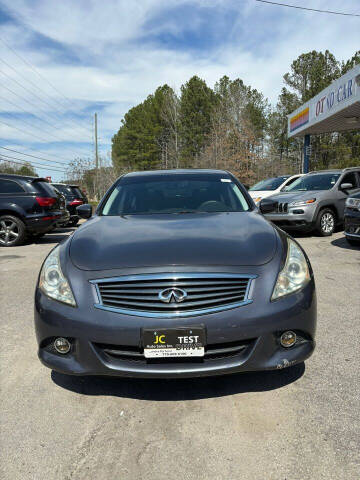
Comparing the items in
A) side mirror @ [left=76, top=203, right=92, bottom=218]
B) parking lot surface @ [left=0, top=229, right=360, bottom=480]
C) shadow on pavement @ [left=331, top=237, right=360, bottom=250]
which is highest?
side mirror @ [left=76, top=203, right=92, bottom=218]

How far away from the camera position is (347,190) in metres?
9.40

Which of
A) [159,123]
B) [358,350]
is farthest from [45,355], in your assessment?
[159,123]

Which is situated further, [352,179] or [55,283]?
[352,179]

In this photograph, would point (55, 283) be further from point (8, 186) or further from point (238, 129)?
point (238, 129)

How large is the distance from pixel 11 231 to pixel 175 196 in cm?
673

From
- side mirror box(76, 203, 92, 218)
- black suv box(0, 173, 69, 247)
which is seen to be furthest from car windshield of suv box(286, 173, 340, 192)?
side mirror box(76, 203, 92, 218)

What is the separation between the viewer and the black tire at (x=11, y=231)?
906cm

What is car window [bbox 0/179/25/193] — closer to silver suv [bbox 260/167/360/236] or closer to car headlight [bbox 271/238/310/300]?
silver suv [bbox 260/167/360/236]

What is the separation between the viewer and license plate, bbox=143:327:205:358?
2021 millimetres

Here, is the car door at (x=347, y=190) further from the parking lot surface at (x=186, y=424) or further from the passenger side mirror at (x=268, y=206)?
the parking lot surface at (x=186, y=424)

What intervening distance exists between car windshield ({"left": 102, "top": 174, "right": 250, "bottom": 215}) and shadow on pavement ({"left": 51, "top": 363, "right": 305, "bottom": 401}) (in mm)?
1440

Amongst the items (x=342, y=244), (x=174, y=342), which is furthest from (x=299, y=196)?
Result: (x=174, y=342)

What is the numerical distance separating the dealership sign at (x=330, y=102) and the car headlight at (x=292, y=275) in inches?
483

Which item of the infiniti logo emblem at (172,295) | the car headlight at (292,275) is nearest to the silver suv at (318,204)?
the car headlight at (292,275)
